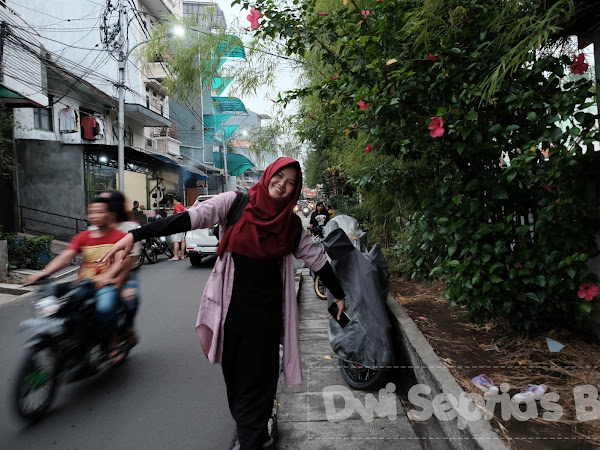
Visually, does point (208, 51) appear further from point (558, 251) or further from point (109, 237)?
point (558, 251)

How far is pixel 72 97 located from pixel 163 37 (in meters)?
11.8

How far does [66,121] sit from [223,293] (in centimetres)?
1707

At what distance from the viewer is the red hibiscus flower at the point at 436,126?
9.05ft

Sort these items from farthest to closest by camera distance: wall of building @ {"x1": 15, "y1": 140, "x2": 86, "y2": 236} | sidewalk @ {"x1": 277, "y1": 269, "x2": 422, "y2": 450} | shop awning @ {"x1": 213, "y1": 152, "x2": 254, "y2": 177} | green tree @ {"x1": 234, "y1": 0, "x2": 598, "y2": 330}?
shop awning @ {"x1": 213, "y1": 152, "x2": 254, "y2": 177}, wall of building @ {"x1": 15, "y1": 140, "x2": 86, "y2": 236}, sidewalk @ {"x1": 277, "y1": 269, "x2": 422, "y2": 450}, green tree @ {"x1": 234, "y1": 0, "x2": 598, "y2": 330}

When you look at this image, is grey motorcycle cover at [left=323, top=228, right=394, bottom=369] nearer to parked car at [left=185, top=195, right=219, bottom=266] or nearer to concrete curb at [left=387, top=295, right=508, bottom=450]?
concrete curb at [left=387, top=295, right=508, bottom=450]

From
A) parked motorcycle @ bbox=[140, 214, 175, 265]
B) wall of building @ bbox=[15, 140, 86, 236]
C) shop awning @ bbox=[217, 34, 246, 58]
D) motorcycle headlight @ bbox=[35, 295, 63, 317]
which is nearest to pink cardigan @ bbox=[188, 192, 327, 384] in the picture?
motorcycle headlight @ bbox=[35, 295, 63, 317]

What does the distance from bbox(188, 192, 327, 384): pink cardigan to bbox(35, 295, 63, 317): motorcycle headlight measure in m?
1.45

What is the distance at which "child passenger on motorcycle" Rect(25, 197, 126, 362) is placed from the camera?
3.53 metres

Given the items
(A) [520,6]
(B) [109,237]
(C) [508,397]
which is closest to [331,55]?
(A) [520,6]

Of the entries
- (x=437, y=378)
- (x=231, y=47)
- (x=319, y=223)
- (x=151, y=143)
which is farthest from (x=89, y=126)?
(x=437, y=378)

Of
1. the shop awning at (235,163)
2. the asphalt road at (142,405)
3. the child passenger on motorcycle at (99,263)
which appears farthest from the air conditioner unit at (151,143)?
the child passenger on motorcycle at (99,263)

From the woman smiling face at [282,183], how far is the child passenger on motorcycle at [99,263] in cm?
189

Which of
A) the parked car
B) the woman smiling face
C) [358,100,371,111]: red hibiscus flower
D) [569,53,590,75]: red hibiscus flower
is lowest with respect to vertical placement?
the parked car

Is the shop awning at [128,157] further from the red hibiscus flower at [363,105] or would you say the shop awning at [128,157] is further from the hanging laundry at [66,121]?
the red hibiscus flower at [363,105]
